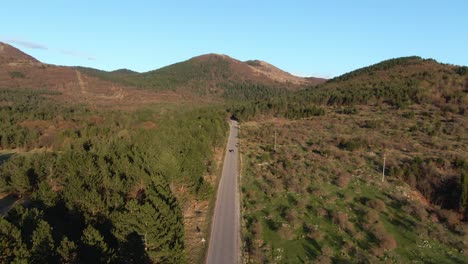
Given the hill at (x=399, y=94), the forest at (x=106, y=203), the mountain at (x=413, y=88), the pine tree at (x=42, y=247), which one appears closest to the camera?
the pine tree at (x=42, y=247)

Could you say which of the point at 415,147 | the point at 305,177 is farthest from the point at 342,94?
the point at 305,177

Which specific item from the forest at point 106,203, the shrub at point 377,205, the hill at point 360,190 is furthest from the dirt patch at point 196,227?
the shrub at point 377,205

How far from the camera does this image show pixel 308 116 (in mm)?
120250

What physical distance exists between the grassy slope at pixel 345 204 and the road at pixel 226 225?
1269 millimetres

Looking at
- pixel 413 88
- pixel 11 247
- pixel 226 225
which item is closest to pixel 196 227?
pixel 226 225

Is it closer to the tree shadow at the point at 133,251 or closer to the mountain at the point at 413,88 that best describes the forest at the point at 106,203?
the tree shadow at the point at 133,251

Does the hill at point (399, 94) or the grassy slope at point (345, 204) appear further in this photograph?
the hill at point (399, 94)

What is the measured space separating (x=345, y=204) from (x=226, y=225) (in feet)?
50.8

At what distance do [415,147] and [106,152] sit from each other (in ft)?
184

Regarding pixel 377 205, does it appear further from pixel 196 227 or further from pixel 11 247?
pixel 11 247

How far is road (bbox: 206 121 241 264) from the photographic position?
27.4m

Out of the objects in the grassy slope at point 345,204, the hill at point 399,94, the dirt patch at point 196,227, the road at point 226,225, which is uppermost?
the hill at point 399,94

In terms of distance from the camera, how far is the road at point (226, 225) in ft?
90.0

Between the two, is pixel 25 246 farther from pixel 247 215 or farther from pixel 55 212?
pixel 247 215
